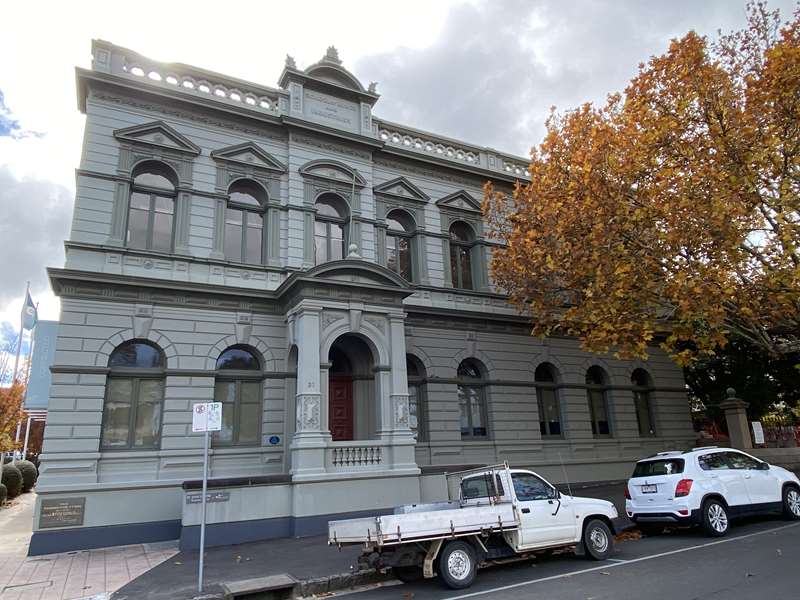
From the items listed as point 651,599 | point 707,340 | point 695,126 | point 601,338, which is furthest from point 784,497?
point 695,126

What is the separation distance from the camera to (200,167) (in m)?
16.0

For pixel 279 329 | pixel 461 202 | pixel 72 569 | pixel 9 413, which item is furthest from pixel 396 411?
pixel 9 413

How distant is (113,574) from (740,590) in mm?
9820

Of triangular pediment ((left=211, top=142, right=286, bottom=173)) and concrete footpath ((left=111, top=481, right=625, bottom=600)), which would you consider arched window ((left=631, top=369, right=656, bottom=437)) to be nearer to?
concrete footpath ((left=111, top=481, right=625, bottom=600))

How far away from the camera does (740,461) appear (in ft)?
39.4

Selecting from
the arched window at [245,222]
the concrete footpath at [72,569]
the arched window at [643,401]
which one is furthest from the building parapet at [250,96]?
the concrete footpath at [72,569]

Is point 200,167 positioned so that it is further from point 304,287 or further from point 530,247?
point 530,247

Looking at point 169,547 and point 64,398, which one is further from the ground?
point 64,398

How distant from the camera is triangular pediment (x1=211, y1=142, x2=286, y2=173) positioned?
16328 mm

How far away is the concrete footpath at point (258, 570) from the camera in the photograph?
8.39m

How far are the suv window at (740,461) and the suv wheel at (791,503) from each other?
97 centimetres

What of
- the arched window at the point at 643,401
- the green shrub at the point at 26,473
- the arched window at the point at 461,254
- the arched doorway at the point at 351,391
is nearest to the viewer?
the arched doorway at the point at 351,391

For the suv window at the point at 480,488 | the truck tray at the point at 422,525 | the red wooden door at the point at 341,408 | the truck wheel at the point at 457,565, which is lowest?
the truck wheel at the point at 457,565

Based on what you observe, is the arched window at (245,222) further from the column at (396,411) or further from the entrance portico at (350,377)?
the column at (396,411)
